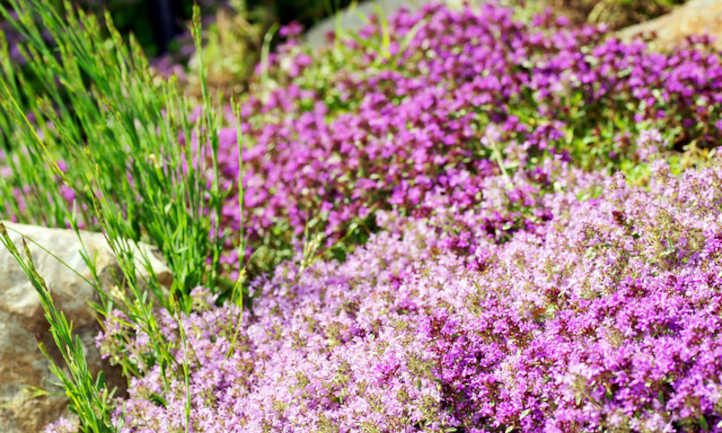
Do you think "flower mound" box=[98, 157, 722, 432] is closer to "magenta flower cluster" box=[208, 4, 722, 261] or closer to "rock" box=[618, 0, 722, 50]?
"magenta flower cluster" box=[208, 4, 722, 261]

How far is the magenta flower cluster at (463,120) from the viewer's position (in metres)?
5.03

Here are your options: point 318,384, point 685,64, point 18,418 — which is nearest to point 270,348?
point 318,384

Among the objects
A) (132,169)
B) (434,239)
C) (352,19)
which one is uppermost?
(132,169)

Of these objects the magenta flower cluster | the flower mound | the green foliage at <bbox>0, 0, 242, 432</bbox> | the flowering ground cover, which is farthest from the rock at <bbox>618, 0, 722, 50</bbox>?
the green foliage at <bbox>0, 0, 242, 432</bbox>

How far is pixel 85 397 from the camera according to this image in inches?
124

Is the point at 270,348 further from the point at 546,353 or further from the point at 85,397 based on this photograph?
the point at 546,353

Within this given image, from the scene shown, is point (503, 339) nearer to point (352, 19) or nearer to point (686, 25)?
point (686, 25)

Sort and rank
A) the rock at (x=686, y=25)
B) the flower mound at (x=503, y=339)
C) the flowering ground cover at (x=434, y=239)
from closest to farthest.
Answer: the flower mound at (x=503, y=339), the flowering ground cover at (x=434, y=239), the rock at (x=686, y=25)

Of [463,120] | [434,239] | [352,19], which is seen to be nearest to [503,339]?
[434,239]

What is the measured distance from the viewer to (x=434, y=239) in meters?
4.34

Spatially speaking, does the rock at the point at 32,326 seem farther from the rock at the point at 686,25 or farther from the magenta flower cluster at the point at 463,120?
the rock at the point at 686,25

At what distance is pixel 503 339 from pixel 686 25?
14.4 ft

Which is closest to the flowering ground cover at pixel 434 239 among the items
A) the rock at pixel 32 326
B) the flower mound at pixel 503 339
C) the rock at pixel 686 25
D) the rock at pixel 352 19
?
the flower mound at pixel 503 339

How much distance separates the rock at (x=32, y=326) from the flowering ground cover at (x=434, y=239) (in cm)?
30
